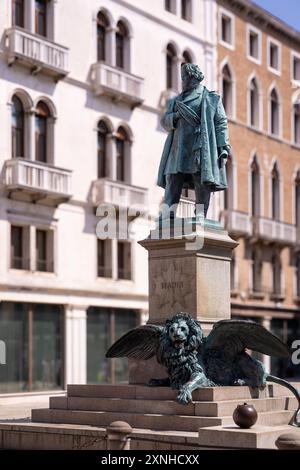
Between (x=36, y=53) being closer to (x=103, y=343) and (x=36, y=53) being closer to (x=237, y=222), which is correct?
(x=103, y=343)

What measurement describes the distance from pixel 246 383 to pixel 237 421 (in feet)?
9.18

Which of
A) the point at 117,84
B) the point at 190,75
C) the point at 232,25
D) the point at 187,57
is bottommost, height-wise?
the point at 190,75

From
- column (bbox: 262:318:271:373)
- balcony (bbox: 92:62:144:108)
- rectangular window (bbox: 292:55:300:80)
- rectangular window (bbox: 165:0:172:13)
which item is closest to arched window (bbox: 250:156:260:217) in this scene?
column (bbox: 262:318:271:373)

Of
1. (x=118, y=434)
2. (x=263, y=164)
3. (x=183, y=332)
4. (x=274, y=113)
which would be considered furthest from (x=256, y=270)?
(x=118, y=434)

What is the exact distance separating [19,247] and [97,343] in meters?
4.97

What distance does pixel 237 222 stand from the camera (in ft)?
140

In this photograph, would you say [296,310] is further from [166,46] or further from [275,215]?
[166,46]

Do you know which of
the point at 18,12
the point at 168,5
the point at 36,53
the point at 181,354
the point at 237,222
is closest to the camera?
the point at 181,354

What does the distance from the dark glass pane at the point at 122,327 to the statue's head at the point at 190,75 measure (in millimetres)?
18418

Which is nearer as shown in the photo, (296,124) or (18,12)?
(18,12)

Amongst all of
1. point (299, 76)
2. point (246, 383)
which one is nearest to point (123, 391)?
point (246, 383)

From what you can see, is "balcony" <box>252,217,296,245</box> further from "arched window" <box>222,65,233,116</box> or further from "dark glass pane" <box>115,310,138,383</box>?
"dark glass pane" <box>115,310,138,383</box>

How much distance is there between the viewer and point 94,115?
34.8m

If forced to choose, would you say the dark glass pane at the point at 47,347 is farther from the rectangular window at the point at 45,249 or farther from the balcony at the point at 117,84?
the balcony at the point at 117,84
